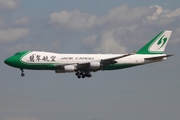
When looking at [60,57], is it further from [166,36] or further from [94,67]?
[166,36]

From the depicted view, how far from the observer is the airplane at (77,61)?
8475cm

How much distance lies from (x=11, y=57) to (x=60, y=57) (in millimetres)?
9115

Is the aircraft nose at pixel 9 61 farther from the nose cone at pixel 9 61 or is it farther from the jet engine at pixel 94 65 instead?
the jet engine at pixel 94 65

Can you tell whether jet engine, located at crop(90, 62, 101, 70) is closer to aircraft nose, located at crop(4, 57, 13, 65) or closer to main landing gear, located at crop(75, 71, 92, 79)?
main landing gear, located at crop(75, 71, 92, 79)

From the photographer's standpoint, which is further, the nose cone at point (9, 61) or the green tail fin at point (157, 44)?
the green tail fin at point (157, 44)

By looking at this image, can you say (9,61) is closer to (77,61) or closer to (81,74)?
(77,61)

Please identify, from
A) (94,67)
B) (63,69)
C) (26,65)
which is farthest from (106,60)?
(26,65)

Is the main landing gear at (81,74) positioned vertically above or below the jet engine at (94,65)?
below

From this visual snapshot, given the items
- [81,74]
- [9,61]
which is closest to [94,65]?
[81,74]

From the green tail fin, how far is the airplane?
5.05 feet

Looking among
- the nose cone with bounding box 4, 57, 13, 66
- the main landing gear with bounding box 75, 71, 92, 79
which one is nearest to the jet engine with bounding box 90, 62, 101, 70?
the main landing gear with bounding box 75, 71, 92, 79

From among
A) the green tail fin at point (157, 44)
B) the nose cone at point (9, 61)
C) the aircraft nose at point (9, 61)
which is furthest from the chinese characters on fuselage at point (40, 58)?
the green tail fin at point (157, 44)

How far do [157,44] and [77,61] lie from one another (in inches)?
694

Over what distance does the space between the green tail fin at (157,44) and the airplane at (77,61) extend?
1.54m
